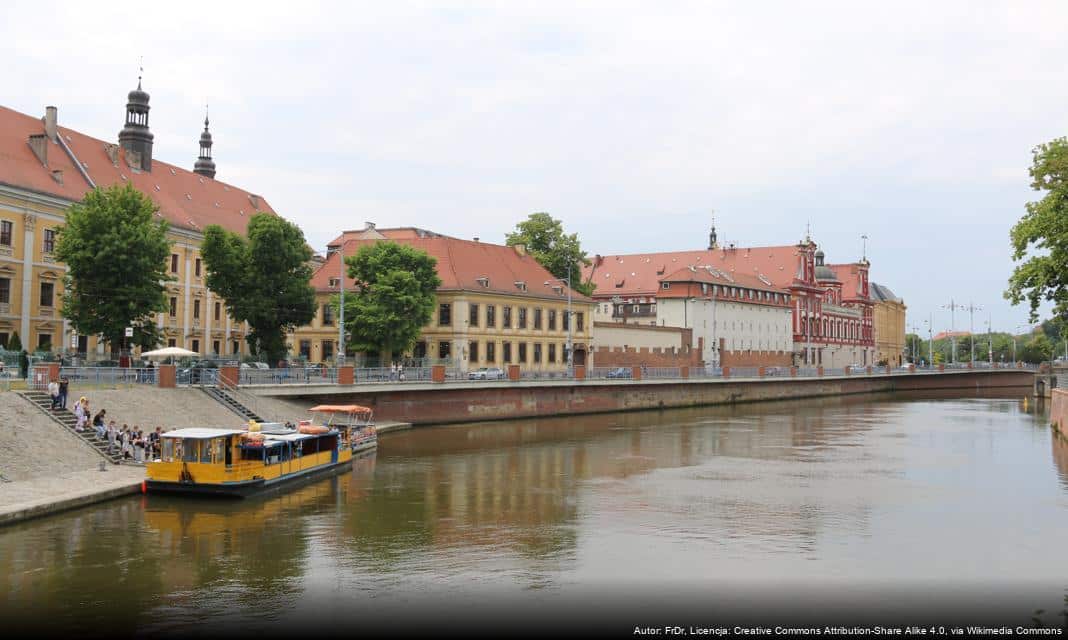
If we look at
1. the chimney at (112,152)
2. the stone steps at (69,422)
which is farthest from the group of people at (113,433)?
the chimney at (112,152)

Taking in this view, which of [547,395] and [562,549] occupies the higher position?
[547,395]

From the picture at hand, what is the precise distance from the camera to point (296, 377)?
49.9 meters

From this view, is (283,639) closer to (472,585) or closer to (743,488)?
(472,585)

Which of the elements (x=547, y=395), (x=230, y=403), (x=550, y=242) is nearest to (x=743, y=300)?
(x=550, y=242)

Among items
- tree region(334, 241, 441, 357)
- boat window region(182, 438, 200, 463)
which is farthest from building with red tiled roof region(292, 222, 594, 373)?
boat window region(182, 438, 200, 463)

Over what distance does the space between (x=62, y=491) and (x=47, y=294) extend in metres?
37.1

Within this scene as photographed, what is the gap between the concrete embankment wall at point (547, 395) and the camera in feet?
179

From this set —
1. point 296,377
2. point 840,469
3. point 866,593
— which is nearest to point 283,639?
point 866,593

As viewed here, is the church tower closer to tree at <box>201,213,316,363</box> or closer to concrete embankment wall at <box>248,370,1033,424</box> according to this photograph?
tree at <box>201,213,316,363</box>

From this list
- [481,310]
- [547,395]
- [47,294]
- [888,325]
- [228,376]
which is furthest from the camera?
[888,325]

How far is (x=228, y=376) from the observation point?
45219 mm

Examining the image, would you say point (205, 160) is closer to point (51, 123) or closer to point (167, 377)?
point (51, 123)

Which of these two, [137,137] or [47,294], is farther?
[137,137]

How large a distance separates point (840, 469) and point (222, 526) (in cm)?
2599
